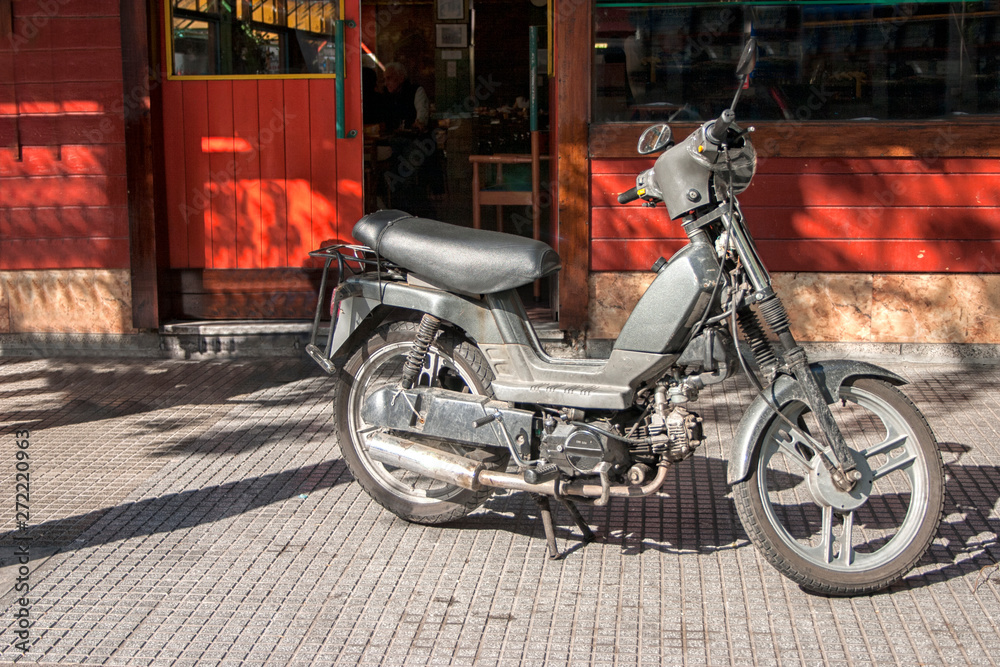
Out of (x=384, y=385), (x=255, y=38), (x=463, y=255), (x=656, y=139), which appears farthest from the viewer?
(x=255, y=38)

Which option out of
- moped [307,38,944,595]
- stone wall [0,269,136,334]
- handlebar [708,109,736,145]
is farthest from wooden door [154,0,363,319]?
handlebar [708,109,736,145]

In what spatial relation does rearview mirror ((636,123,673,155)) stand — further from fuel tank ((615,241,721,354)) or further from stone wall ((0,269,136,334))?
stone wall ((0,269,136,334))

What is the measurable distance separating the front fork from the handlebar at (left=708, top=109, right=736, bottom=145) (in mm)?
233

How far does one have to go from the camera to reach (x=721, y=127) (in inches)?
137

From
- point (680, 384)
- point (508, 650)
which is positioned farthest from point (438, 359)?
point (508, 650)

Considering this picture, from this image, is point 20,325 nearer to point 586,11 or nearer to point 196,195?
point 196,195

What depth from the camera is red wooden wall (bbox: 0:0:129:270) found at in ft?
23.4

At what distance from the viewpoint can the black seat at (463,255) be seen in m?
3.87

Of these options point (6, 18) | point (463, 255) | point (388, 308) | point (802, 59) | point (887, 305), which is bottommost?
point (887, 305)

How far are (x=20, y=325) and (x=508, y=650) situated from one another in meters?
5.41

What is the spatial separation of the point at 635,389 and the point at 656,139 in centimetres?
90

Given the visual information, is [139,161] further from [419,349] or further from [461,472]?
[461,472]

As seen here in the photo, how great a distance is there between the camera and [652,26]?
6902 millimetres

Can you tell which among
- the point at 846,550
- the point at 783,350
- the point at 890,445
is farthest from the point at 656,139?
the point at 846,550
